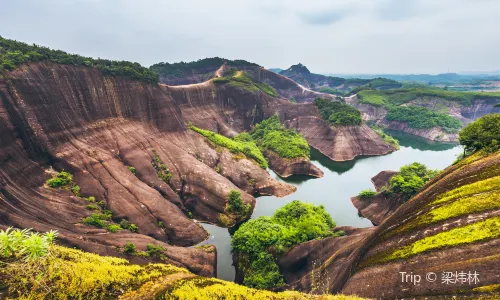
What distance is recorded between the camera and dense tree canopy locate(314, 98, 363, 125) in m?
71.8

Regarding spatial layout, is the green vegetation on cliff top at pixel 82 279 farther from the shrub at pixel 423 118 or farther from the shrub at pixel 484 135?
the shrub at pixel 423 118

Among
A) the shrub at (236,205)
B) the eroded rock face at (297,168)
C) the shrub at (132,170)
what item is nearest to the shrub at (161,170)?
the shrub at (132,170)

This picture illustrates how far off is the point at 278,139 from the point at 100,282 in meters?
58.5

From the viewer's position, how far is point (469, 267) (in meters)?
9.98

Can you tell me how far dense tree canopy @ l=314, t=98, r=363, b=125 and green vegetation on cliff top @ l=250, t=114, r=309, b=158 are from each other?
1130 cm

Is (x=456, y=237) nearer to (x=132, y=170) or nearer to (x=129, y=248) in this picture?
(x=129, y=248)

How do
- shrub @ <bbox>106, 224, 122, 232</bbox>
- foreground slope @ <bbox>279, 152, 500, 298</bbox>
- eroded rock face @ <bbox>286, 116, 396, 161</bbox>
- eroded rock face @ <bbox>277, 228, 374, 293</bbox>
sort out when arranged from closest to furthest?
foreground slope @ <bbox>279, 152, 500, 298</bbox> < eroded rock face @ <bbox>277, 228, 374, 293</bbox> < shrub @ <bbox>106, 224, 122, 232</bbox> < eroded rock face @ <bbox>286, 116, 396, 161</bbox>

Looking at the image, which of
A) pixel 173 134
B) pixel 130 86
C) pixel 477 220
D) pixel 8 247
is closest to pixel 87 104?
pixel 130 86

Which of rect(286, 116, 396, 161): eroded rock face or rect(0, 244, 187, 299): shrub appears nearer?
rect(0, 244, 187, 299): shrub

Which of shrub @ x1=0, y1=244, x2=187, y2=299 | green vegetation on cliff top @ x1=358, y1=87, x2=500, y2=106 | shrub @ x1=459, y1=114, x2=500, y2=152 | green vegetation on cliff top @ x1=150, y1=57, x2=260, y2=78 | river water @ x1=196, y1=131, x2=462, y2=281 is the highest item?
green vegetation on cliff top @ x1=150, y1=57, x2=260, y2=78

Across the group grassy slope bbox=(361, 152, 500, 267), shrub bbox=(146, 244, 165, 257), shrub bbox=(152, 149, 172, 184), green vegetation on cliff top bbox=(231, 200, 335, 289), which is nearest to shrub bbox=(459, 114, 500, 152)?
grassy slope bbox=(361, 152, 500, 267)

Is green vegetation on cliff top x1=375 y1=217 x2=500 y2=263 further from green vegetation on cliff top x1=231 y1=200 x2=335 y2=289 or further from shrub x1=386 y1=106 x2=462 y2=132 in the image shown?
shrub x1=386 y1=106 x2=462 y2=132

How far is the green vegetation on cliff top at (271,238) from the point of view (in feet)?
76.2

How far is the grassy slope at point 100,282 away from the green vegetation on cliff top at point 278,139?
157ft
